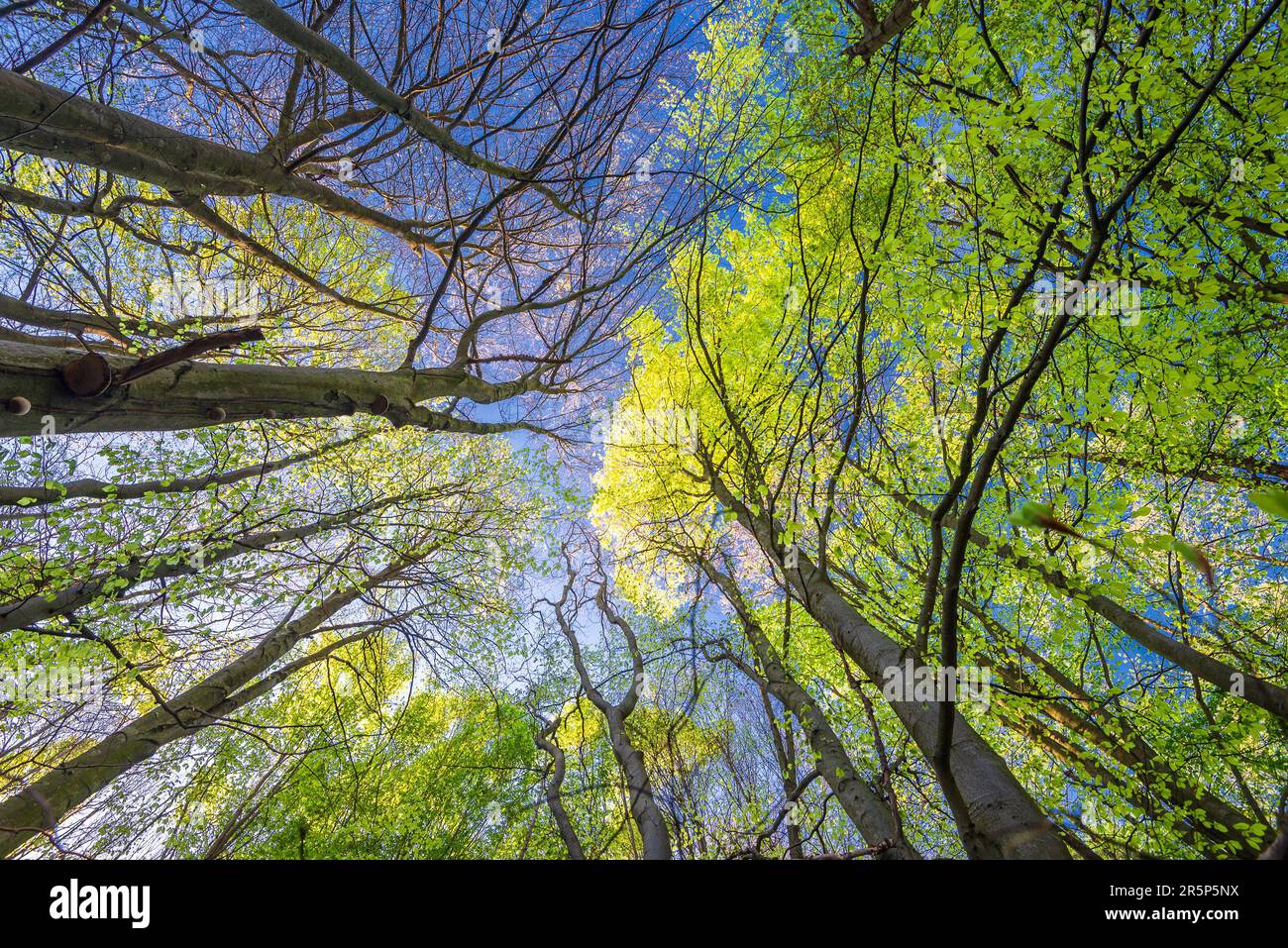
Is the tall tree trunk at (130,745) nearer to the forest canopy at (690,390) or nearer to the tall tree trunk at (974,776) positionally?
the forest canopy at (690,390)

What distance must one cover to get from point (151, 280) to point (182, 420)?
4.94 m

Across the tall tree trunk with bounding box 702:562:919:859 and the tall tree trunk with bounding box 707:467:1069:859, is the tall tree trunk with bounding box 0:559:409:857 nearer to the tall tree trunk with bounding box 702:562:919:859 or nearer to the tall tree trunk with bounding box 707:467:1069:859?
the tall tree trunk with bounding box 702:562:919:859

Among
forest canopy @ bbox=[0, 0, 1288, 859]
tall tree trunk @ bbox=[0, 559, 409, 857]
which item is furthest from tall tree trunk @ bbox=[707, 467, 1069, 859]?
tall tree trunk @ bbox=[0, 559, 409, 857]

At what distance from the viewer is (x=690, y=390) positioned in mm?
4090

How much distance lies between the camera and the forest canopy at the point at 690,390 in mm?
2355

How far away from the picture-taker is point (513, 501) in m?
8.23

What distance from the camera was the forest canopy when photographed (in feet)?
7.73

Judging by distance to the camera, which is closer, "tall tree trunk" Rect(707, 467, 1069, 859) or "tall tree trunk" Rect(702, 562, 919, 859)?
"tall tree trunk" Rect(707, 467, 1069, 859)

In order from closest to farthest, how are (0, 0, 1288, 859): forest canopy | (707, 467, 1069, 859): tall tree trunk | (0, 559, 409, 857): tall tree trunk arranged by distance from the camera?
(707, 467, 1069, 859): tall tree trunk, (0, 0, 1288, 859): forest canopy, (0, 559, 409, 857): tall tree trunk

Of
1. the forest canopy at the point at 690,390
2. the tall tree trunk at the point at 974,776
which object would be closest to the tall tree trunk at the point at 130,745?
the forest canopy at the point at 690,390

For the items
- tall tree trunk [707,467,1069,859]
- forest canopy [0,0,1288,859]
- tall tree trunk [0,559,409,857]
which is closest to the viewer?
tall tree trunk [707,467,1069,859]

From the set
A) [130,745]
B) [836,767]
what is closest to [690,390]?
[836,767]
